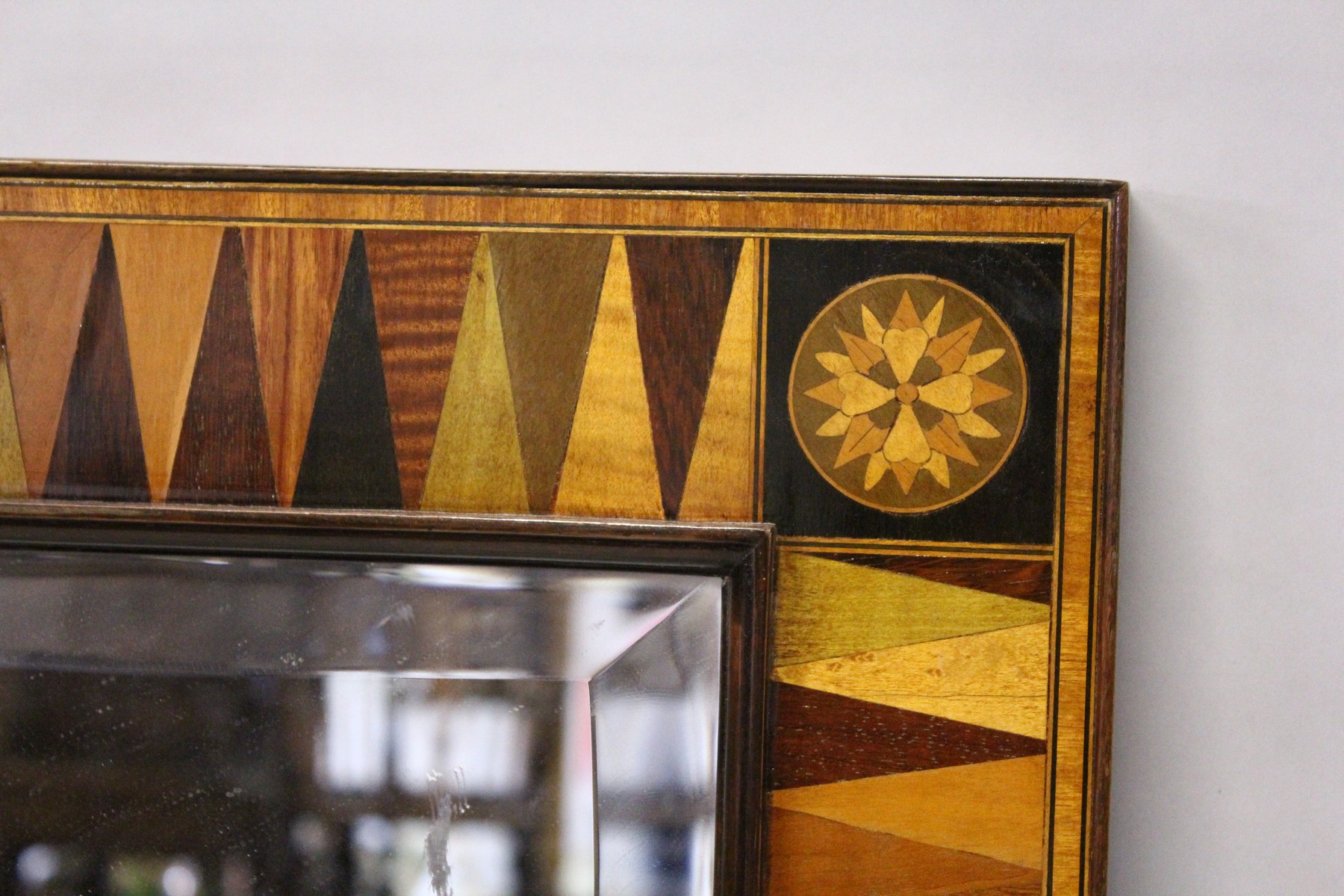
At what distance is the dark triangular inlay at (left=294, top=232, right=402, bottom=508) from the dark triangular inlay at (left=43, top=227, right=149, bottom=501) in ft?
0.64

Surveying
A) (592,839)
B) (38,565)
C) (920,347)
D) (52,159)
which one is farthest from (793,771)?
(52,159)

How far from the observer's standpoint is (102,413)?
955mm

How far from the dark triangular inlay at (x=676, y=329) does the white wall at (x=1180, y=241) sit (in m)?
0.11

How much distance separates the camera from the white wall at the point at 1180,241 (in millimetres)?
935

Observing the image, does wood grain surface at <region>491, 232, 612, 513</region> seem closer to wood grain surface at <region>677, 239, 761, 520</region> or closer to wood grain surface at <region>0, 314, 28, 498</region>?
wood grain surface at <region>677, 239, 761, 520</region>

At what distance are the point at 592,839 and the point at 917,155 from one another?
0.81m

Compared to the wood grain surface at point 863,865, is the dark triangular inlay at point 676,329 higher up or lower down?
higher up

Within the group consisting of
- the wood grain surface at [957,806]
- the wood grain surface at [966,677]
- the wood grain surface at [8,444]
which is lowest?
the wood grain surface at [957,806]

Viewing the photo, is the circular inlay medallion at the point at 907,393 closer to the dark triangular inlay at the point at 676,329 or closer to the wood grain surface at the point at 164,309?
the dark triangular inlay at the point at 676,329

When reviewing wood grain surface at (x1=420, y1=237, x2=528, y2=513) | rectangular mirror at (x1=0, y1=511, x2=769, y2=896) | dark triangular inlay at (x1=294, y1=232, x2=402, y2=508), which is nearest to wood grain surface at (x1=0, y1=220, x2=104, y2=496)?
rectangular mirror at (x1=0, y1=511, x2=769, y2=896)

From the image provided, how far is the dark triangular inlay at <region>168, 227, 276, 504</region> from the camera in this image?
0.95 m

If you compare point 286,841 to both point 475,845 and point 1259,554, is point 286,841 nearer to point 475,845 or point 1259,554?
point 475,845

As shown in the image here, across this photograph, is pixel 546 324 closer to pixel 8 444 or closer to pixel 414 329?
pixel 414 329

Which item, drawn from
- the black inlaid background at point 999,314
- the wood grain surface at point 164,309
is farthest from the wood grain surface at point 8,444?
the black inlaid background at point 999,314
